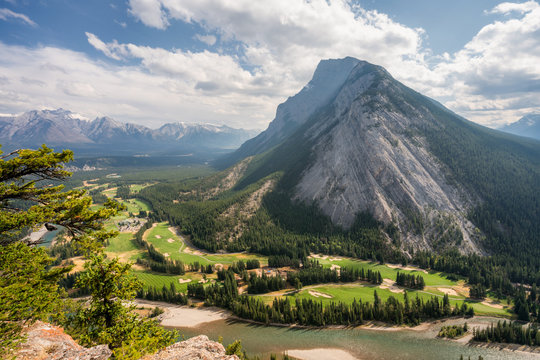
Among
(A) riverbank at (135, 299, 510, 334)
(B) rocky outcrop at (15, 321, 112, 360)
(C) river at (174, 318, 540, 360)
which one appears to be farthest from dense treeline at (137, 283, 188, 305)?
(B) rocky outcrop at (15, 321, 112, 360)

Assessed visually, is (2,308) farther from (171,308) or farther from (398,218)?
(398,218)

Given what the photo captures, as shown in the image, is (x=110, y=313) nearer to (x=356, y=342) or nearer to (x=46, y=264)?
(x=46, y=264)

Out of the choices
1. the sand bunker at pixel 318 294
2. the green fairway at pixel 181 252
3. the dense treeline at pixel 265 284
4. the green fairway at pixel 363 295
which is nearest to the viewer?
the green fairway at pixel 363 295

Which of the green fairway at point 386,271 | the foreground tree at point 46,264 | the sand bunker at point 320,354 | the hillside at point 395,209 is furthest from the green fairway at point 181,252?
the foreground tree at point 46,264

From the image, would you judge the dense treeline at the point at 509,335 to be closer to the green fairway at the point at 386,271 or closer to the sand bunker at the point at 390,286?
the sand bunker at the point at 390,286

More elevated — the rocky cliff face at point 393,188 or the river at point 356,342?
the rocky cliff face at point 393,188

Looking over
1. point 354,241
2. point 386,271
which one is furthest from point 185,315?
point 354,241
